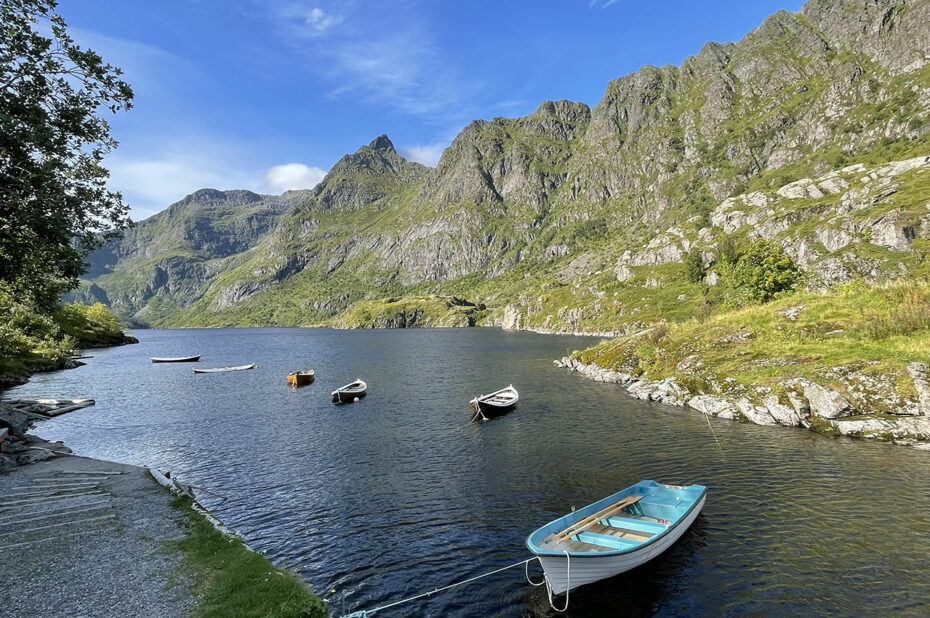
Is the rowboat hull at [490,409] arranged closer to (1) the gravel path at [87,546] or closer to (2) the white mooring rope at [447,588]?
(2) the white mooring rope at [447,588]

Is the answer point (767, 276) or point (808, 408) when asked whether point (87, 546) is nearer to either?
point (808, 408)

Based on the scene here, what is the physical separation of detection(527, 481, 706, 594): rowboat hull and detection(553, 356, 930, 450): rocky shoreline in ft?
70.6

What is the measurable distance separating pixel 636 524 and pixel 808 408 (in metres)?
28.5

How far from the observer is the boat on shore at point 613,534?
1680 cm

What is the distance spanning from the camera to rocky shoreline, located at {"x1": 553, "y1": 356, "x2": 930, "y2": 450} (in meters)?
32.7

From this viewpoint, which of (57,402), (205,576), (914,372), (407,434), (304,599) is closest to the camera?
(304,599)

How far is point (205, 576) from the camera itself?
670 inches

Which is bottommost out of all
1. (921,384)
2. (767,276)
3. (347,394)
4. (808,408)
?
(347,394)

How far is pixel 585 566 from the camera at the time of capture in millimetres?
16875

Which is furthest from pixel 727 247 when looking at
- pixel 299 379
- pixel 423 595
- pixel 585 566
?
pixel 423 595

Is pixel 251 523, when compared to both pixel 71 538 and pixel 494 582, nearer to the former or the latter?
pixel 71 538

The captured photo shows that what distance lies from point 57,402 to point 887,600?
85.9 metres

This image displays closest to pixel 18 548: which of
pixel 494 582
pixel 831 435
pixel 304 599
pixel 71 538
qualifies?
pixel 71 538

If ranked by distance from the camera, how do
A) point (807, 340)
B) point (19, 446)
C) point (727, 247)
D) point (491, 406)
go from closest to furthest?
point (19, 446), point (807, 340), point (491, 406), point (727, 247)
